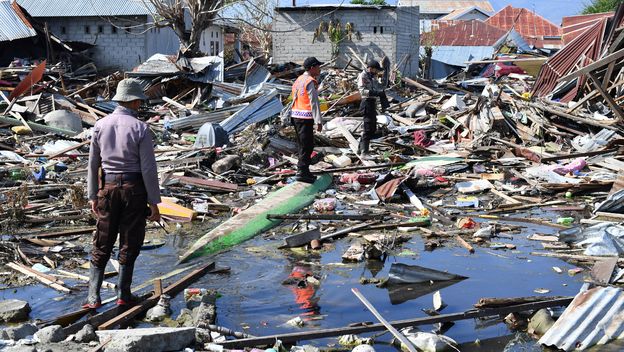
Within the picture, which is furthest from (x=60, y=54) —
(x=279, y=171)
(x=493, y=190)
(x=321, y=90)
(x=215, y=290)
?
(x=215, y=290)

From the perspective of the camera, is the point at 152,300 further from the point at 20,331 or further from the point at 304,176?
the point at 304,176

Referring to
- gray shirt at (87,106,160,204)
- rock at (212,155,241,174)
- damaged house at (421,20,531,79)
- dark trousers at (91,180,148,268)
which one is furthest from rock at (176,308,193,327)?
damaged house at (421,20,531,79)

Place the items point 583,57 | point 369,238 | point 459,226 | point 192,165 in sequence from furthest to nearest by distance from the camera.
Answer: point 583,57
point 192,165
point 459,226
point 369,238

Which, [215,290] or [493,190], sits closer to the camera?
[215,290]

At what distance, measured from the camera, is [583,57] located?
18094 millimetres

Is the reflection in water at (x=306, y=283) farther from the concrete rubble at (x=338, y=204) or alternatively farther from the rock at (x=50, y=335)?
the rock at (x=50, y=335)

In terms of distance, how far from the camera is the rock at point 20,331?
4828 millimetres

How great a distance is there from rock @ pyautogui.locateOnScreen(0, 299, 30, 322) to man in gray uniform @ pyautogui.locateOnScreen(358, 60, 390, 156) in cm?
839

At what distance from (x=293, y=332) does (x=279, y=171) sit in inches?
287

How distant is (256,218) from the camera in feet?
29.8

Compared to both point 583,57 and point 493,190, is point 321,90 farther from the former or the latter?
point 493,190

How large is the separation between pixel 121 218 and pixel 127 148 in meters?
0.56

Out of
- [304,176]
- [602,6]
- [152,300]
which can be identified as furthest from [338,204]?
[602,6]

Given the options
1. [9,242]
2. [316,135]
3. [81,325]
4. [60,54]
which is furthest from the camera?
[60,54]
